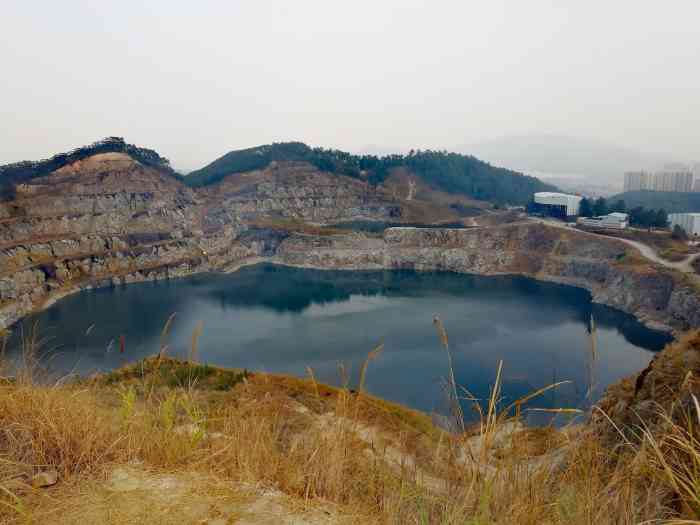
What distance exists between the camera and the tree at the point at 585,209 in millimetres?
60375

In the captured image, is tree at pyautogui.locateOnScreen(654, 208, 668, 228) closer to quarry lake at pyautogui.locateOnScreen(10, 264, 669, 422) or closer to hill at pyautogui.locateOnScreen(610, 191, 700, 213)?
quarry lake at pyautogui.locateOnScreen(10, 264, 669, 422)

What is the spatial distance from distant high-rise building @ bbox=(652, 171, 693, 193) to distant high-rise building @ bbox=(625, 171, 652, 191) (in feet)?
5.09

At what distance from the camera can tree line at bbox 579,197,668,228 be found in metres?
51.2

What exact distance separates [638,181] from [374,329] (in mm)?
103129

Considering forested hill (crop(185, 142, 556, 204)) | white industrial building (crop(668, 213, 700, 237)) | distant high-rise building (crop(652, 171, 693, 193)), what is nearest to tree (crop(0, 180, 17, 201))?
forested hill (crop(185, 142, 556, 204))

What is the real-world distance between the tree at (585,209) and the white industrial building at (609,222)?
3.74 m

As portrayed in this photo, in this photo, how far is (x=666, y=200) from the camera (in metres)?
88.4

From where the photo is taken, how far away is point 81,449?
7.72ft

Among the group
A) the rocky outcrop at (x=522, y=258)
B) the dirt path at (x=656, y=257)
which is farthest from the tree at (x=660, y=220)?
the rocky outcrop at (x=522, y=258)

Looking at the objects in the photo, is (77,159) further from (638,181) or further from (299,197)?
(638,181)

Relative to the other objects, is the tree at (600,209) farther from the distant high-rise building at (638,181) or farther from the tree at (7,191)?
the tree at (7,191)

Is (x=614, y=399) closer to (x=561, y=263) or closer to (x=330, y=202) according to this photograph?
(x=561, y=263)

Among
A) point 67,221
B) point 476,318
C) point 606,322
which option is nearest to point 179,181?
point 67,221

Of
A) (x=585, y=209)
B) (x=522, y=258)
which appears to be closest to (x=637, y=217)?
(x=585, y=209)
